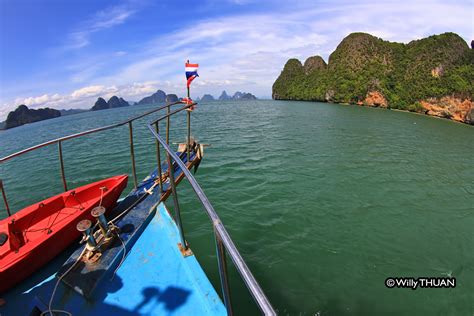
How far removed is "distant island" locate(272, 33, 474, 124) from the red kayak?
4221 centimetres

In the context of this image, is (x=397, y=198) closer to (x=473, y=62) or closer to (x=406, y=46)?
(x=473, y=62)

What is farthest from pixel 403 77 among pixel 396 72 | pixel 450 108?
pixel 450 108

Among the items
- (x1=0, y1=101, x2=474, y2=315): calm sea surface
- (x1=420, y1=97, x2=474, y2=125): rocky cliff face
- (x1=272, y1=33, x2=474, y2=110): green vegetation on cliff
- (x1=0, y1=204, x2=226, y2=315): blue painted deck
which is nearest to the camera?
(x1=0, y1=204, x2=226, y2=315): blue painted deck

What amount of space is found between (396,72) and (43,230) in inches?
3003

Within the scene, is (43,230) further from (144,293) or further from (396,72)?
(396,72)

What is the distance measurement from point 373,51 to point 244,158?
317ft

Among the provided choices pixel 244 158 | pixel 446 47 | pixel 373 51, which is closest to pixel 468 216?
pixel 244 158

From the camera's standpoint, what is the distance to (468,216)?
25.6 ft

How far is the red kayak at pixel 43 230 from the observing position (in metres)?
3.29

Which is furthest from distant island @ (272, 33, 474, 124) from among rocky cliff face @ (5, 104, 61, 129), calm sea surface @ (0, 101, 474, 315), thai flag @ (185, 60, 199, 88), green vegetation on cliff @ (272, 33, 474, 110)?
rocky cliff face @ (5, 104, 61, 129)

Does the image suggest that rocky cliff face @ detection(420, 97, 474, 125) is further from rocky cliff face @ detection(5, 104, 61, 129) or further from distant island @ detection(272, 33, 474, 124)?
rocky cliff face @ detection(5, 104, 61, 129)

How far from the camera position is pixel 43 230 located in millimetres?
4012

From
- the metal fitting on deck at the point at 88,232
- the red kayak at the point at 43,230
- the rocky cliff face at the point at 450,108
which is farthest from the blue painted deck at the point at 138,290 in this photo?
the rocky cliff face at the point at 450,108

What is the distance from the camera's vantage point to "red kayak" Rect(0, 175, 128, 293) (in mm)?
3293
